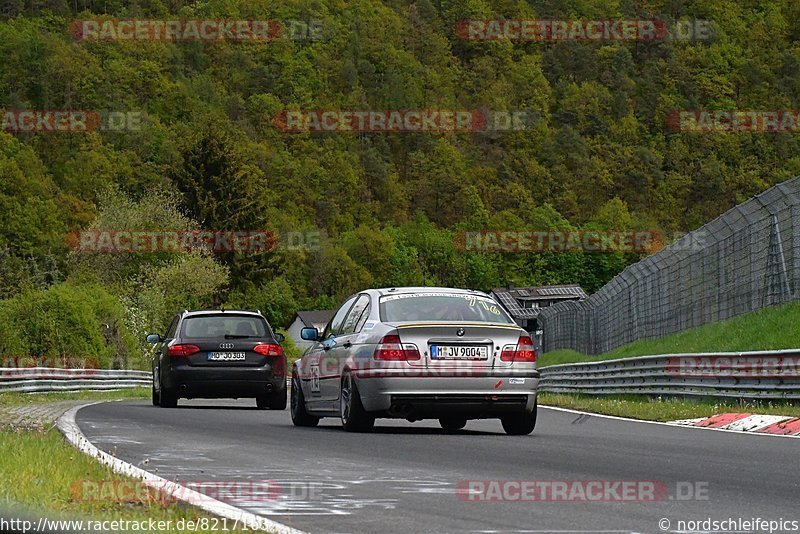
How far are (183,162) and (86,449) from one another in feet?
299

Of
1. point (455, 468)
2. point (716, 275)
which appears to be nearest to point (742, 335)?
point (716, 275)

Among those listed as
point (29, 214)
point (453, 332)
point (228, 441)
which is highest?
point (29, 214)

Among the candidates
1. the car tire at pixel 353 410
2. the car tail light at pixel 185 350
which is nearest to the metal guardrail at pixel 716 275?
the car tail light at pixel 185 350

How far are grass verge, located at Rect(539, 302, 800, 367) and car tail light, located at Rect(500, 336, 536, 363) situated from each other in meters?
11.1

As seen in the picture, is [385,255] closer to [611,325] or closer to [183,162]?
[183,162]

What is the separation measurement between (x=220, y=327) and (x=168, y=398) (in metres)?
1.36

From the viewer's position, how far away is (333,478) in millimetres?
9438

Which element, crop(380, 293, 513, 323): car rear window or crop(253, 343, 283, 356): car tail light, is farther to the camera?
crop(253, 343, 283, 356): car tail light

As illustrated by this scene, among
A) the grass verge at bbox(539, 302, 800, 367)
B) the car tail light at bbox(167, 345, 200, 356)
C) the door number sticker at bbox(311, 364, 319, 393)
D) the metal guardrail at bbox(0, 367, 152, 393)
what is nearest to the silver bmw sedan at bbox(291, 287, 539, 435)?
the door number sticker at bbox(311, 364, 319, 393)

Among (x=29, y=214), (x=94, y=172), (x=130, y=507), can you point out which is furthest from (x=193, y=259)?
(x=130, y=507)

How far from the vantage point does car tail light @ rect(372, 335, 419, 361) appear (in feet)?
47.2

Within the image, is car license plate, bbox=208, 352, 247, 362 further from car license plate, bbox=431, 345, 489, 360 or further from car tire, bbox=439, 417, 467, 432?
car license plate, bbox=431, 345, 489, 360

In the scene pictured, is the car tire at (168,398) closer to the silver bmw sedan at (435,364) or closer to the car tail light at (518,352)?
the silver bmw sedan at (435,364)

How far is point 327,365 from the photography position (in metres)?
15.9
